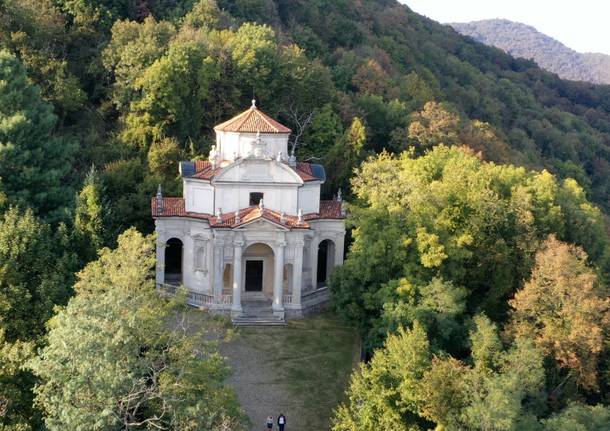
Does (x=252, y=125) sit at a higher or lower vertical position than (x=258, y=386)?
higher

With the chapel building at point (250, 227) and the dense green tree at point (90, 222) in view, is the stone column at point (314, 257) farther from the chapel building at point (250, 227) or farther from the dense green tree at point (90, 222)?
the dense green tree at point (90, 222)

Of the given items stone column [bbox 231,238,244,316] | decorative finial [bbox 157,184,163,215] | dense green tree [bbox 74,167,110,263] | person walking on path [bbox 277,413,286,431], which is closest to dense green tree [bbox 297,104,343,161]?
decorative finial [bbox 157,184,163,215]

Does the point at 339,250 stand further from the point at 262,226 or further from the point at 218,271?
the point at 218,271

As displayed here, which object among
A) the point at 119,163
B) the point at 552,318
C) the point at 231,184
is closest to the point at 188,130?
the point at 119,163

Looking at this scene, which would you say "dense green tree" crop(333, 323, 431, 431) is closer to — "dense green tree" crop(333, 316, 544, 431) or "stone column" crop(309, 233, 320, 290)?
"dense green tree" crop(333, 316, 544, 431)

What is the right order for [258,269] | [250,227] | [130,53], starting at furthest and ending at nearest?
[130,53], [258,269], [250,227]

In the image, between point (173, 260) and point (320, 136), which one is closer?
point (173, 260)

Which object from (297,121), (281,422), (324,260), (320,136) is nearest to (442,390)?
(281,422)
